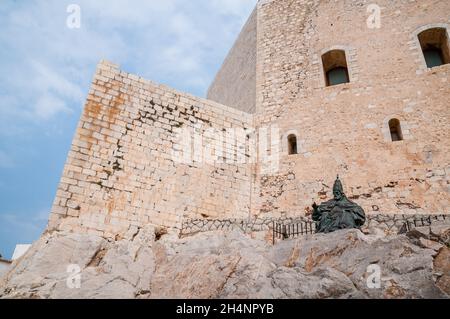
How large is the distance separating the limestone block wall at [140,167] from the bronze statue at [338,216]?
10.2 feet

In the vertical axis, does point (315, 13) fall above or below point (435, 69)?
above

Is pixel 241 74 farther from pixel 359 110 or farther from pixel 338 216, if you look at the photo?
pixel 338 216

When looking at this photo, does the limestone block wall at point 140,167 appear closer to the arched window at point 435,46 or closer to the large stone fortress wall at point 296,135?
the large stone fortress wall at point 296,135

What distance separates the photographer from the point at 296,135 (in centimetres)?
1005

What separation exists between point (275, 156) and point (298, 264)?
17.2 feet

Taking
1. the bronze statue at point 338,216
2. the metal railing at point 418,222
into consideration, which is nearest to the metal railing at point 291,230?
the bronze statue at point 338,216

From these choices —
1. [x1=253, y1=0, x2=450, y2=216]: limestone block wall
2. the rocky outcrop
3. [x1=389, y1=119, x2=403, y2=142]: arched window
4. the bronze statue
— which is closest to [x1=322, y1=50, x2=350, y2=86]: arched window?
[x1=253, y1=0, x2=450, y2=216]: limestone block wall

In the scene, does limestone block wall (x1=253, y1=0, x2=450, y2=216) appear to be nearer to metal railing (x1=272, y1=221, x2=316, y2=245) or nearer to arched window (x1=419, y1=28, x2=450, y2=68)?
arched window (x1=419, y1=28, x2=450, y2=68)

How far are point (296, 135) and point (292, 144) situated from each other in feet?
1.13

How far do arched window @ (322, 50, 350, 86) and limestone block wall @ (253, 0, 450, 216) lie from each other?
262mm

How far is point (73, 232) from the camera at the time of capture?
22.6 feet

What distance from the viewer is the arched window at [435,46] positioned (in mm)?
10109
